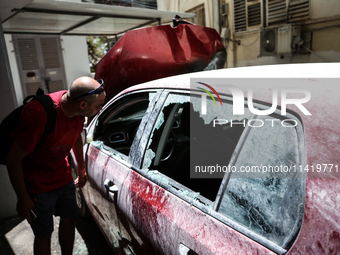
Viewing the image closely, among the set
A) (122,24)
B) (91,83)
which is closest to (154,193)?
(91,83)

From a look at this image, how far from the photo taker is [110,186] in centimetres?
176

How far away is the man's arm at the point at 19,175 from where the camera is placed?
163 centimetres

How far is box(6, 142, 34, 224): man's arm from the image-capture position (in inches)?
64.2

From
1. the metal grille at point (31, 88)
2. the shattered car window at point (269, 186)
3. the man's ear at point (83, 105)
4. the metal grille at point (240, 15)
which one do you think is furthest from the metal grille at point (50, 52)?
the shattered car window at point (269, 186)

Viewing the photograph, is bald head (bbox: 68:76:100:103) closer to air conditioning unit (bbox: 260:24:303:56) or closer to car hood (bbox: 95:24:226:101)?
car hood (bbox: 95:24:226:101)

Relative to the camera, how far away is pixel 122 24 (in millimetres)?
5766

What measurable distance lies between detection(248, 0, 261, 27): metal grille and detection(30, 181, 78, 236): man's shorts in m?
6.34

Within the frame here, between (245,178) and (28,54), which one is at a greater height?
(28,54)

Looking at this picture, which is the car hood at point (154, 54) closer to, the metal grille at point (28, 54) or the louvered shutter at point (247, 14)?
the louvered shutter at point (247, 14)

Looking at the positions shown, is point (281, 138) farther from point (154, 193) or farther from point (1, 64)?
point (1, 64)

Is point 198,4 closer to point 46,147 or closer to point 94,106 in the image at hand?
point 94,106

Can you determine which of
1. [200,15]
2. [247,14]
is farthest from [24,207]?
[200,15]

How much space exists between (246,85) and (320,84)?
0.29 metres

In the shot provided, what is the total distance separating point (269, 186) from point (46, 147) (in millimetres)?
1521
